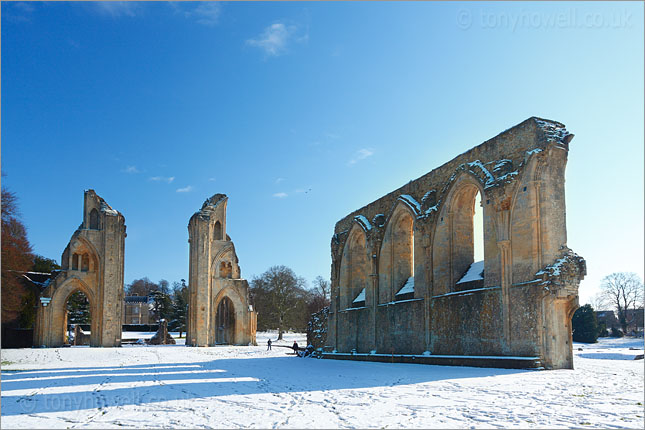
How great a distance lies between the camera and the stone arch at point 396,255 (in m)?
20.8

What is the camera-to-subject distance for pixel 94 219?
4031 centimetres

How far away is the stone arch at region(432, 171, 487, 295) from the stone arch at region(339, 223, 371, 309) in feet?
24.8

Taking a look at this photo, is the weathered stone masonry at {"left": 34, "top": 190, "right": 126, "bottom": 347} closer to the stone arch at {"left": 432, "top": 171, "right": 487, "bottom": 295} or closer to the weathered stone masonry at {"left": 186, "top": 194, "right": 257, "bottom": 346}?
the weathered stone masonry at {"left": 186, "top": 194, "right": 257, "bottom": 346}

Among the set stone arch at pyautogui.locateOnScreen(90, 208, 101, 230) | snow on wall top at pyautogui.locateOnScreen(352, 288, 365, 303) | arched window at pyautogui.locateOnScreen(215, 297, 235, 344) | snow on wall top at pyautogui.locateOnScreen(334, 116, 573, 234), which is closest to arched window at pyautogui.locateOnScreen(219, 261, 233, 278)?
arched window at pyautogui.locateOnScreen(215, 297, 235, 344)

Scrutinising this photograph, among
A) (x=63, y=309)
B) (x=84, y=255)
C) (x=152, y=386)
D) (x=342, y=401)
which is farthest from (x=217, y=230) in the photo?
(x=342, y=401)

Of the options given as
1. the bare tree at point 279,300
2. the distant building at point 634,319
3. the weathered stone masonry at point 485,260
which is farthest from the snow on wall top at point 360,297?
the distant building at point 634,319

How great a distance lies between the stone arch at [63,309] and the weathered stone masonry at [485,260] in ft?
76.2

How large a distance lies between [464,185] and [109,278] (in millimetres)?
29736

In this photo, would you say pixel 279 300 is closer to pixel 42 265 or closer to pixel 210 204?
pixel 210 204

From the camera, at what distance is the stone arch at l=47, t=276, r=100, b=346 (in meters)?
37.5

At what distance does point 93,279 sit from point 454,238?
30.1 m

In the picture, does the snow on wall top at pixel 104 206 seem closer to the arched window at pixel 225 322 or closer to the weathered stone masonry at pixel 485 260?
the arched window at pixel 225 322

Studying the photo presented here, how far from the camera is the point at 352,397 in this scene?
879cm

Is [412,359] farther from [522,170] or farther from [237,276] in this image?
[237,276]
